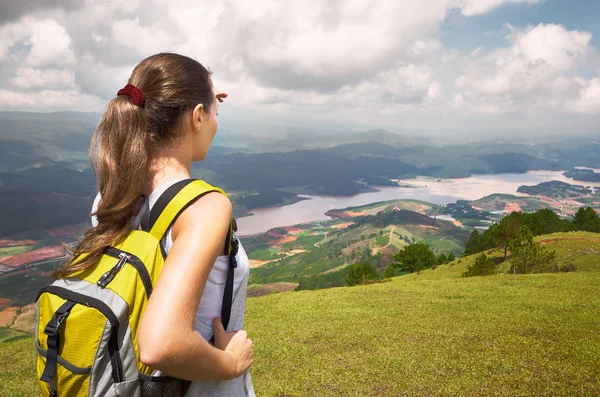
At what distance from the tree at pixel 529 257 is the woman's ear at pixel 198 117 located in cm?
2421

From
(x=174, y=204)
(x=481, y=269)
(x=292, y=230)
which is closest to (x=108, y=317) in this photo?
(x=174, y=204)

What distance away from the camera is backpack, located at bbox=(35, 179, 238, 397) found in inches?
43.4

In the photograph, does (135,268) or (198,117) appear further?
(198,117)

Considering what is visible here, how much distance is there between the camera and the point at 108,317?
1.09 metres

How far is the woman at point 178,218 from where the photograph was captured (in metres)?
1.04

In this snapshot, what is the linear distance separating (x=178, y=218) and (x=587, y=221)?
1995 inches

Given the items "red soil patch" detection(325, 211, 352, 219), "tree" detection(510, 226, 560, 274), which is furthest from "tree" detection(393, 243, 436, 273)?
"red soil patch" detection(325, 211, 352, 219)

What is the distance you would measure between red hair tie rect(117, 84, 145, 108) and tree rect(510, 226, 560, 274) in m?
24.4

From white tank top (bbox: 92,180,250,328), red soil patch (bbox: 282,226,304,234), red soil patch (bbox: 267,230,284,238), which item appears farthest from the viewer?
red soil patch (bbox: 282,226,304,234)

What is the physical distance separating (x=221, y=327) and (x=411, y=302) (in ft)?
45.1

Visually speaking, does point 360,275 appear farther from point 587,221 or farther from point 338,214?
point 338,214

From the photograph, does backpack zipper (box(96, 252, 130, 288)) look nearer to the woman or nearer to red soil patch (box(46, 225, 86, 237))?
the woman

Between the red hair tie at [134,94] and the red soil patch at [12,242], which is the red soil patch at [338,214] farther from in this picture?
the red hair tie at [134,94]

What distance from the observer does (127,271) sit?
3.74 ft
